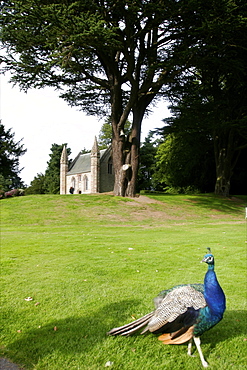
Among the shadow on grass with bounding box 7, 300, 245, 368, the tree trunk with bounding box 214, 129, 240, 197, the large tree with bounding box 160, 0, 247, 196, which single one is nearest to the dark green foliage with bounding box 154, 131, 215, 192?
the large tree with bounding box 160, 0, 247, 196

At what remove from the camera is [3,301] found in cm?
508

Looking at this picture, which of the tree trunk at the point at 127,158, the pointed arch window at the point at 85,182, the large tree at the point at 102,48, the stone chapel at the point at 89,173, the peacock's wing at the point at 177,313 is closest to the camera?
the peacock's wing at the point at 177,313

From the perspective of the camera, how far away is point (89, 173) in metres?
63.5

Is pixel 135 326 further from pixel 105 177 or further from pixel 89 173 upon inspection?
pixel 89 173

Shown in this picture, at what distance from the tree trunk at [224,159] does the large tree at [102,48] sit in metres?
13.3

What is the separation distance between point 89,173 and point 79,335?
197 feet

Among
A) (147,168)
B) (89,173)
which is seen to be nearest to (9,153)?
(89,173)

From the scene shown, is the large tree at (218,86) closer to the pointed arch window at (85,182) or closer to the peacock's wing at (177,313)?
the peacock's wing at (177,313)

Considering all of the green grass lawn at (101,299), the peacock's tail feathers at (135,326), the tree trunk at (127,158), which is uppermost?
the tree trunk at (127,158)

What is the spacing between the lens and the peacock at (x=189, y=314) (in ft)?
11.4

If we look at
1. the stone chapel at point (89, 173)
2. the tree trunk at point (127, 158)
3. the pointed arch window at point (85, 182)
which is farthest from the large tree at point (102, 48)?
the pointed arch window at point (85, 182)

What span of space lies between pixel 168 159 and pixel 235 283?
1771 inches

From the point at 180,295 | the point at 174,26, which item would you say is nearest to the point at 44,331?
the point at 180,295

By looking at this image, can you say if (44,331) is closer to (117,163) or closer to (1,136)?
(117,163)
